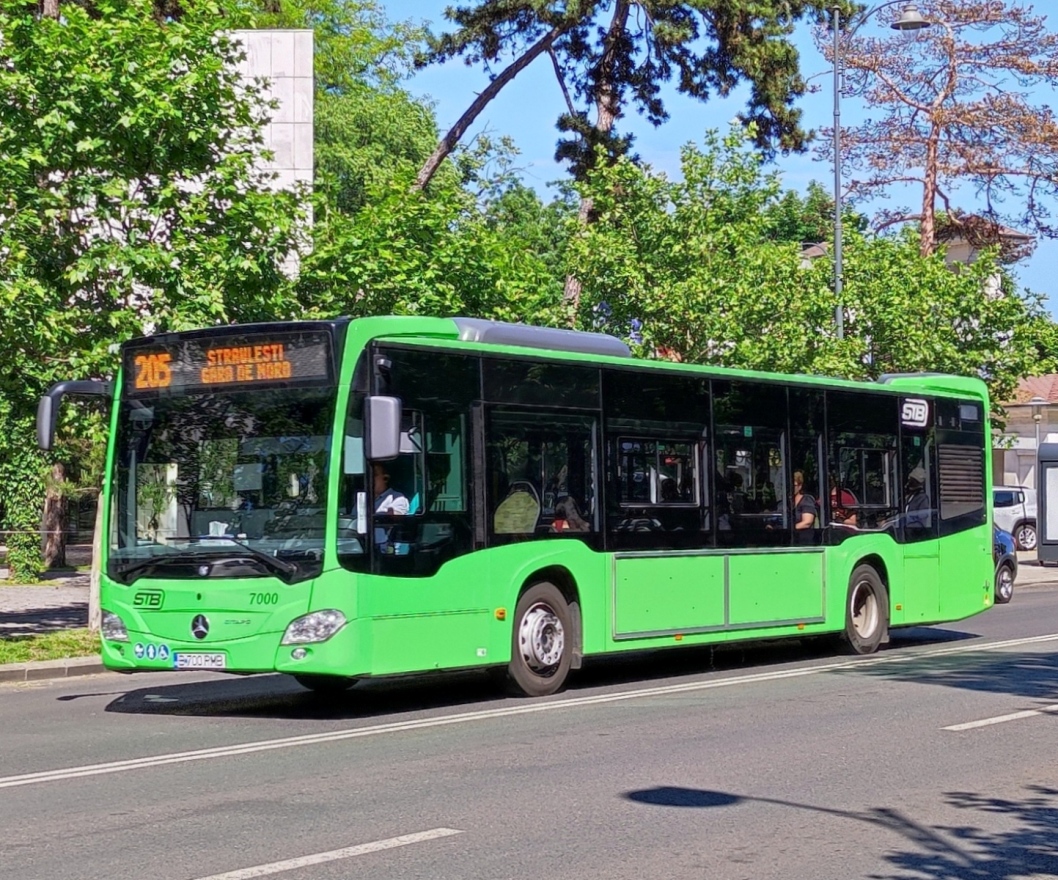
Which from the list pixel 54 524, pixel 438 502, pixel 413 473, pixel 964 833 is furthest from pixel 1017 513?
pixel 964 833

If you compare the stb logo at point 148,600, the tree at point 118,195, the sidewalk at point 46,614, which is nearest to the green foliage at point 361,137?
→ the sidewalk at point 46,614

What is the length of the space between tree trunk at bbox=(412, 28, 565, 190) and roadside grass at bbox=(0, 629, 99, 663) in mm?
14918

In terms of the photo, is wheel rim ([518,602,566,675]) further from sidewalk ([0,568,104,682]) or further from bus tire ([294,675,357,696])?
sidewalk ([0,568,104,682])

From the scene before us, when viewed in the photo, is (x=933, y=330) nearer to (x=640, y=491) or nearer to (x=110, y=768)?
(x=640, y=491)

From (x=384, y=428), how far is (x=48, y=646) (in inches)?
298

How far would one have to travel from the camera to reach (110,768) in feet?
32.9

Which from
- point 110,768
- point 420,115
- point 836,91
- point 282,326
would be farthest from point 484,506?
point 420,115

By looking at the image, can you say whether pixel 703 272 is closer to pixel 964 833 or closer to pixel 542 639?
pixel 542 639

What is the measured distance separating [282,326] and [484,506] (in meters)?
2.18

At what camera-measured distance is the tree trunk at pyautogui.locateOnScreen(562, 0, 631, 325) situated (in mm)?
31344

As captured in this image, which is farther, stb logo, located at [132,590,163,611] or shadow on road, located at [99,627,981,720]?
shadow on road, located at [99,627,981,720]

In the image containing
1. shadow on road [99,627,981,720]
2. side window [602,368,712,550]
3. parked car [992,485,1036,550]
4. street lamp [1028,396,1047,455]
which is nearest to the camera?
shadow on road [99,627,981,720]

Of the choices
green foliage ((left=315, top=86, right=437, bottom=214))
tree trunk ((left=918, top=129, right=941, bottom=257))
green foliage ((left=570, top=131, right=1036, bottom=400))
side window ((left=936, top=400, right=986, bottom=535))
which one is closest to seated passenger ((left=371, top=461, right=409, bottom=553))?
side window ((left=936, top=400, right=986, bottom=535))

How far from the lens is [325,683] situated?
1448 centimetres
